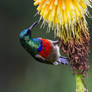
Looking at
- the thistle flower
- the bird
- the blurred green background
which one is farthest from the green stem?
the blurred green background

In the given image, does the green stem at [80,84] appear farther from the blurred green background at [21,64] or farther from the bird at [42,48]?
the blurred green background at [21,64]

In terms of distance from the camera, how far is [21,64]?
13.4 metres

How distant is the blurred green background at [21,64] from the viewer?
1045 cm

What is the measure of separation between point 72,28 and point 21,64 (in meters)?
9.92

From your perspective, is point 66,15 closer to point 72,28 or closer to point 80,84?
point 72,28

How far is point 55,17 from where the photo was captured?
3.60m

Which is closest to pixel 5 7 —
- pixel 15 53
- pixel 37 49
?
pixel 15 53

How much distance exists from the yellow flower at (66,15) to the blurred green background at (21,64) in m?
6.07

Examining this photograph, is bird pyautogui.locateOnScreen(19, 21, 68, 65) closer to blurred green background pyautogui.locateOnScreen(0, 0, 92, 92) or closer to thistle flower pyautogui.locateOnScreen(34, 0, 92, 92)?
thistle flower pyautogui.locateOnScreen(34, 0, 92, 92)

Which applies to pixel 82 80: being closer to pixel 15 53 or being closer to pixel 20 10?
pixel 20 10

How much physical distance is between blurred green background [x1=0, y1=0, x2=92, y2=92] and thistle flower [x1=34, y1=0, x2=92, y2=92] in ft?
19.9

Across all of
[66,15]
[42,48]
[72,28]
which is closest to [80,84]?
[72,28]

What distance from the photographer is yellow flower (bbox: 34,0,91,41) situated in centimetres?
354

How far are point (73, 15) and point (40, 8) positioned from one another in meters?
0.37
